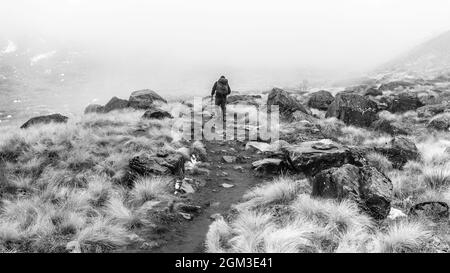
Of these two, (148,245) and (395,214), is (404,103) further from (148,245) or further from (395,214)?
(148,245)

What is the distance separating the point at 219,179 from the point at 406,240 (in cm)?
724

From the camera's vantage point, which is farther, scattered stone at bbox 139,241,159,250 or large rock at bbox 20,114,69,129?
large rock at bbox 20,114,69,129

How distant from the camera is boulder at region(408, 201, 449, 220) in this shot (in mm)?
9630

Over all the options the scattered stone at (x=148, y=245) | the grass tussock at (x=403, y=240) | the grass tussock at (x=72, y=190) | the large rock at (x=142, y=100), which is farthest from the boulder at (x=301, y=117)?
the scattered stone at (x=148, y=245)

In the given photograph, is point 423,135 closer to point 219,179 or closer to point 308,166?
point 308,166

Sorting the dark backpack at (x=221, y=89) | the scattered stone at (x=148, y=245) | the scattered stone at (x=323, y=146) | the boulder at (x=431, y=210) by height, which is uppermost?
the dark backpack at (x=221, y=89)

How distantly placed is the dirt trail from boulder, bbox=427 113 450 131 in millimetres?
12739

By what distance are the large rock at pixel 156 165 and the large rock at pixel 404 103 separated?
2294 cm

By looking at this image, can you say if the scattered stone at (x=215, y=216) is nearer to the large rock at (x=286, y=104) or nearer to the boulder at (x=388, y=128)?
the boulder at (x=388, y=128)

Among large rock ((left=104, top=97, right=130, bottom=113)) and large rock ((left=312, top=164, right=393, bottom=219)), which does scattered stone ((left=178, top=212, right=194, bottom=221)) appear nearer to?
large rock ((left=312, top=164, right=393, bottom=219))

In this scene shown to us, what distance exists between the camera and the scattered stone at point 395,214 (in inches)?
382

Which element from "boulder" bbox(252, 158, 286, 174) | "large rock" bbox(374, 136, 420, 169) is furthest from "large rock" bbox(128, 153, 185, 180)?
"large rock" bbox(374, 136, 420, 169)
